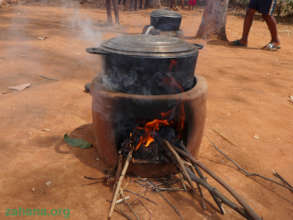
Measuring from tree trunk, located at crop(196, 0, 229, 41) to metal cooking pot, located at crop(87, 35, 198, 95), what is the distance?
20.3 feet

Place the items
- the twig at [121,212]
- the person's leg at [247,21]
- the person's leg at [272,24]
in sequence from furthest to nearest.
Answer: the person's leg at [247,21]
the person's leg at [272,24]
the twig at [121,212]

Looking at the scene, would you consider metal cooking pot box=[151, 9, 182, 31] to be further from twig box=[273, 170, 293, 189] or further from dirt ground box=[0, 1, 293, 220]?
twig box=[273, 170, 293, 189]

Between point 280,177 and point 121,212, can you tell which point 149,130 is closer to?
point 121,212

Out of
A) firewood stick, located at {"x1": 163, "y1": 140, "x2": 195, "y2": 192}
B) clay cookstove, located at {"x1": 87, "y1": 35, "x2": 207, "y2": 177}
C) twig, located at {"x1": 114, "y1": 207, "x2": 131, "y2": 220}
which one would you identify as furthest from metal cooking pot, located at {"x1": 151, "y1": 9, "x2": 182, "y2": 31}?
twig, located at {"x1": 114, "y1": 207, "x2": 131, "y2": 220}

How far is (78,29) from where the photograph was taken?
8.28 meters


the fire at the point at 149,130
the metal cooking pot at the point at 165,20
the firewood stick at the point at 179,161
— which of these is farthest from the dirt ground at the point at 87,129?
the metal cooking pot at the point at 165,20

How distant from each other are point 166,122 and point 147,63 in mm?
491

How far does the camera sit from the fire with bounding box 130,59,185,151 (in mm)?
1889

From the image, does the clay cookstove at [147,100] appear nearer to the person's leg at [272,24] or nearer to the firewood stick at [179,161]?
the firewood stick at [179,161]

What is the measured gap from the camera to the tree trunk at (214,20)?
289 inches

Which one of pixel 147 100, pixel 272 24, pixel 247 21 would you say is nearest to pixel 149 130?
pixel 147 100

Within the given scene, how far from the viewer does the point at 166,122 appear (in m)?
1.95

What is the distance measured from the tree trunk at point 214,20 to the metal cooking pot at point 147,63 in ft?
20.3

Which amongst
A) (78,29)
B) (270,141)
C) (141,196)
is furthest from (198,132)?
(78,29)
